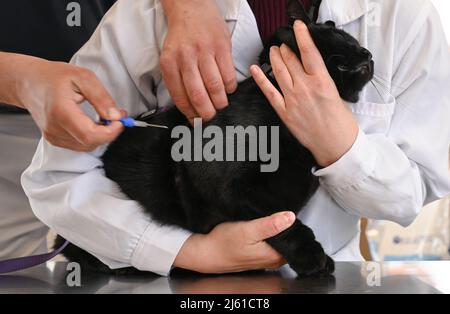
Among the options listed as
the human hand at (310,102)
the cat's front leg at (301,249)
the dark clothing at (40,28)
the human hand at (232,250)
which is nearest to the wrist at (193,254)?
the human hand at (232,250)

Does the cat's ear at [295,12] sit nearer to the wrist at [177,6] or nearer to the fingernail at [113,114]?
the wrist at [177,6]

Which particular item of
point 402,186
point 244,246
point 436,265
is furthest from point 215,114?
point 436,265

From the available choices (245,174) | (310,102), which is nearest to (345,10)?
(310,102)

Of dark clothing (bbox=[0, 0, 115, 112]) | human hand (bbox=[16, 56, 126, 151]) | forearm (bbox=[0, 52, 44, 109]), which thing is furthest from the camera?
dark clothing (bbox=[0, 0, 115, 112])

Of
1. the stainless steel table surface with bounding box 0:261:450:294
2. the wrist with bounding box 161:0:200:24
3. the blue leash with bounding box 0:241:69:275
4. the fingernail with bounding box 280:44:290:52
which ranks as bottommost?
the blue leash with bounding box 0:241:69:275

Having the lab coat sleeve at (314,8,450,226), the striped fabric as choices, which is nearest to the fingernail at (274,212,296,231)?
the lab coat sleeve at (314,8,450,226)

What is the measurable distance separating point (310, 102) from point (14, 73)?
43cm

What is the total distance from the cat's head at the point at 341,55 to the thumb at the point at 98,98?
27 cm

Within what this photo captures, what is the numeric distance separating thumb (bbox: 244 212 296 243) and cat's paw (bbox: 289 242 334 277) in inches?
2.1

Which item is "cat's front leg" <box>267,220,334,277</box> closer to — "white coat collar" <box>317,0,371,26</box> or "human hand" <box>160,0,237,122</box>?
"human hand" <box>160,0,237,122</box>

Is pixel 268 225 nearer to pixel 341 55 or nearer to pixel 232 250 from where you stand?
pixel 232 250

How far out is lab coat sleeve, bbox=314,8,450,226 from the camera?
0.89m

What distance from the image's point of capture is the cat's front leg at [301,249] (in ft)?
2.77
